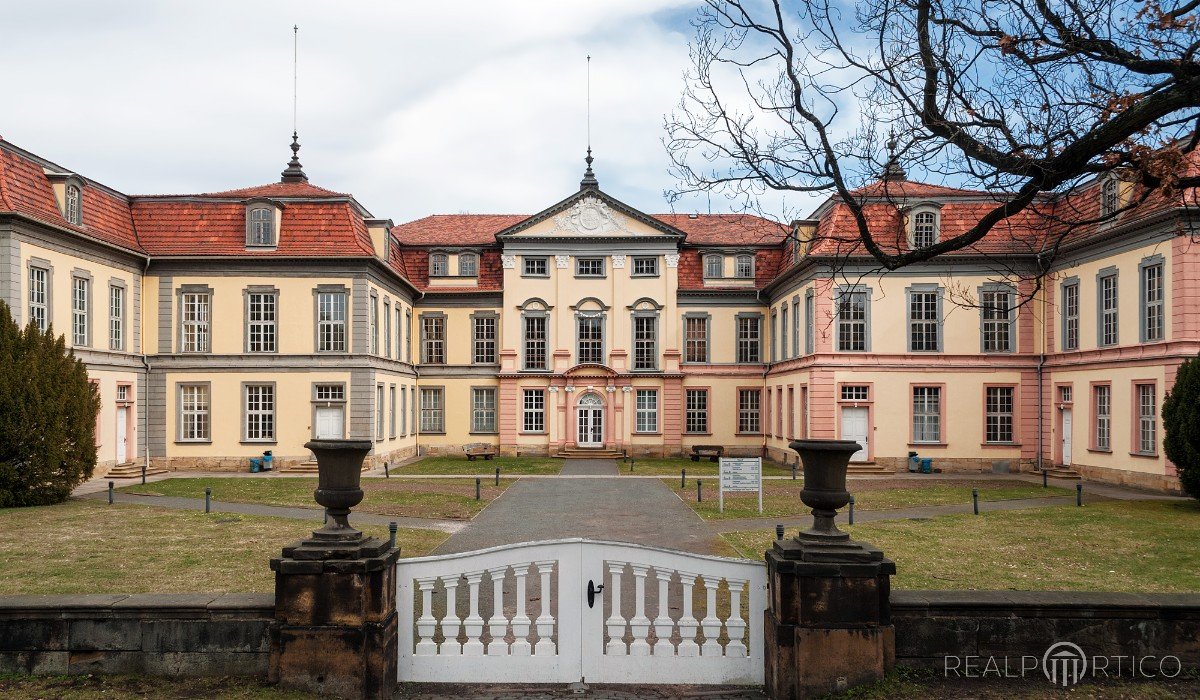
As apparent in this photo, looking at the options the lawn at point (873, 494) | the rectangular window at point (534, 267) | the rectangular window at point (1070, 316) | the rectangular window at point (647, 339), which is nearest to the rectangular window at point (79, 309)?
the rectangular window at point (534, 267)

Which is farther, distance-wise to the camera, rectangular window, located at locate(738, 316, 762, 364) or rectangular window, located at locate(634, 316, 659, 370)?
rectangular window, located at locate(738, 316, 762, 364)

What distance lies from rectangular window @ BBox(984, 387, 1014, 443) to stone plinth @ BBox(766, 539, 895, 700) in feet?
88.4

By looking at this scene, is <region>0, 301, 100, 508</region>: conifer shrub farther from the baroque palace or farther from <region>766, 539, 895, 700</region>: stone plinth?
<region>766, 539, 895, 700</region>: stone plinth

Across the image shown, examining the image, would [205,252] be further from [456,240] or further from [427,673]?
[427,673]

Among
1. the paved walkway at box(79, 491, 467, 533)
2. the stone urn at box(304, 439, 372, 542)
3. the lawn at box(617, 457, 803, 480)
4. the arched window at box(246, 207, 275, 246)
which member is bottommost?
the lawn at box(617, 457, 803, 480)

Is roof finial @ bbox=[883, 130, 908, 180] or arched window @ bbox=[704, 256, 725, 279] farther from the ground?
arched window @ bbox=[704, 256, 725, 279]

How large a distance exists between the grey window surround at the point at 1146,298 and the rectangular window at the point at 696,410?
18.0m

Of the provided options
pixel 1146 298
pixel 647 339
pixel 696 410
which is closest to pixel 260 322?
pixel 647 339

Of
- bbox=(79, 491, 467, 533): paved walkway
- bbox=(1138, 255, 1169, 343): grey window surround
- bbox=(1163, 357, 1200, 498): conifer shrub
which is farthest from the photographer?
bbox=(1138, 255, 1169, 343): grey window surround

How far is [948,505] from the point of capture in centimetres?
2038

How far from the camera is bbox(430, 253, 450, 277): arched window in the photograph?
38562 millimetres

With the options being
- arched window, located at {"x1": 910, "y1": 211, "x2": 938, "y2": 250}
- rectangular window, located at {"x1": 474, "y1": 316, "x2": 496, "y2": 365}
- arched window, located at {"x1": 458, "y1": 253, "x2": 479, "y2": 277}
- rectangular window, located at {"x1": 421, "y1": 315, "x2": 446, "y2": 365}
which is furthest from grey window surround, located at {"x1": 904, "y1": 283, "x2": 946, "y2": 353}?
rectangular window, located at {"x1": 421, "y1": 315, "x2": 446, "y2": 365}

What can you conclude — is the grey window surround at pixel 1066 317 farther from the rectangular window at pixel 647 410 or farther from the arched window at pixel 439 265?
the arched window at pixel 439 265

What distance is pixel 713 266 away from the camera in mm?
38656
